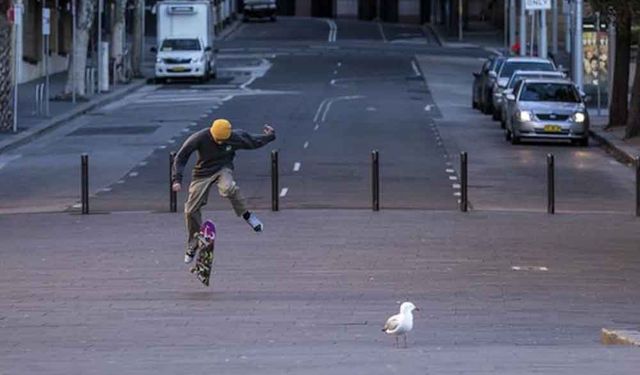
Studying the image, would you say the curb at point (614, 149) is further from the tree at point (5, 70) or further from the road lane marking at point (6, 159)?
the tree at point (5, 70)

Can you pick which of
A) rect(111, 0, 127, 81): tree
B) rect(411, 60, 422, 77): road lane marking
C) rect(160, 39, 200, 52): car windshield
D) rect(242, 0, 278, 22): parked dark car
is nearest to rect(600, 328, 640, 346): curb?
rect(111, 0, 127, 81): tree

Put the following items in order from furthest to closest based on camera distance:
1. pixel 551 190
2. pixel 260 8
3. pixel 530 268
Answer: pixel 260 8
pixel 551 190
pixel 530 268

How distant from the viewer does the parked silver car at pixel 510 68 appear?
45881 mm

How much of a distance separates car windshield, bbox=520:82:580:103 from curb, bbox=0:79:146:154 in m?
12.2

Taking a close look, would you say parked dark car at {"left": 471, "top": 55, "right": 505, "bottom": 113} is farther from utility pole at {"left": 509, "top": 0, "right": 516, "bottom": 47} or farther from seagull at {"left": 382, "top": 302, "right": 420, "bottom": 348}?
seagull at {"left": 382, "top": 302, "right": 420, "bottom": 348}

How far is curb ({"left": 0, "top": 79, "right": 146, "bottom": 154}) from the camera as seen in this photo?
3831cm

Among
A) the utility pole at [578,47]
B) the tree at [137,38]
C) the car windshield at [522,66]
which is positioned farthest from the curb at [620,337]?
the tree at [137,38]

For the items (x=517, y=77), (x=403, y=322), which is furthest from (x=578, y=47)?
(x=403, y=322)

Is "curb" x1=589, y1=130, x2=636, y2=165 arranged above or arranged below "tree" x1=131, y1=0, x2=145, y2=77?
below

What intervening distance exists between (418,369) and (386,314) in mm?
4047

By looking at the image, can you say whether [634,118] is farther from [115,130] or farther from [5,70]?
[5,70]

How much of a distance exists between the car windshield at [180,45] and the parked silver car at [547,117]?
84.1ft

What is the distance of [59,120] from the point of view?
4434cm

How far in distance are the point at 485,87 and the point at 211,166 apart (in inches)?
1255
